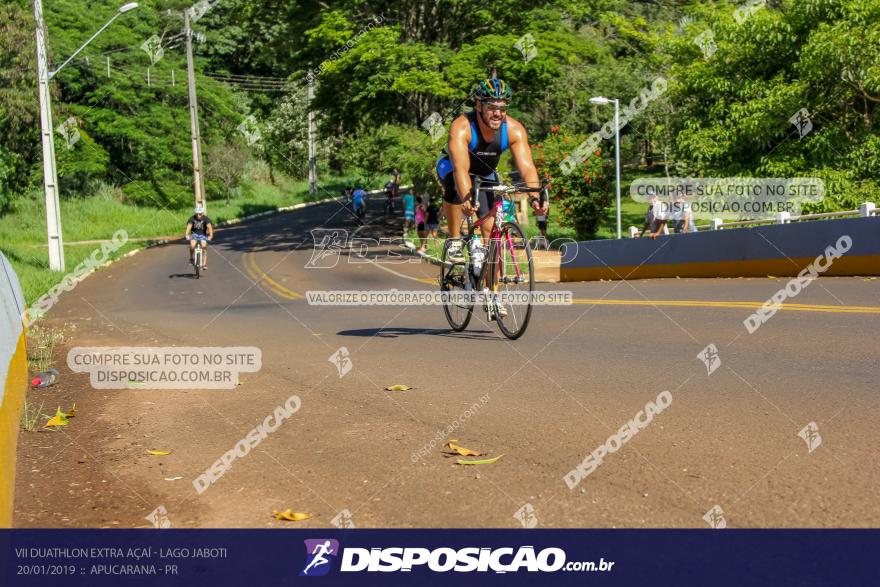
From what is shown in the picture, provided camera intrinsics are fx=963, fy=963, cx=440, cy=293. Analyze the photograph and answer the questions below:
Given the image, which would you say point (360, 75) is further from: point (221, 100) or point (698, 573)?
point (698, 573)

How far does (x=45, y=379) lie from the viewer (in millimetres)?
9180

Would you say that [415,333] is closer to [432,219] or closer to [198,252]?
[198,252]

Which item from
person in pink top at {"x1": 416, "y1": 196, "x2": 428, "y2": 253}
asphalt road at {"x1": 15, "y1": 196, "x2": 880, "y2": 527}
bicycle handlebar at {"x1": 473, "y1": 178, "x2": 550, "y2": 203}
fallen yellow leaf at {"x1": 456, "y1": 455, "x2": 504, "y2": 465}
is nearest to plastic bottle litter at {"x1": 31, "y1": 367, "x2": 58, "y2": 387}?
asphalt road at {"x1": 15, "y1": 196, "x2": 880, "y2": 527}

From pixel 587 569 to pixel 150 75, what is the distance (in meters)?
59.3

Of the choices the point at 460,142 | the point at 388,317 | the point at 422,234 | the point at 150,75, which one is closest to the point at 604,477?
Result: the point at 460,142

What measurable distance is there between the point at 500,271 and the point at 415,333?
8.11 ft

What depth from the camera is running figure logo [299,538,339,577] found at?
3803 millimetres

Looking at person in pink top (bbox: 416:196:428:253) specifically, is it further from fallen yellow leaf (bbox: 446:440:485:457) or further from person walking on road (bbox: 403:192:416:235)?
fallen yellow leaf (bbox: 446:440:485:457)

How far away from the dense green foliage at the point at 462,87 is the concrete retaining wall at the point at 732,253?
6.47m

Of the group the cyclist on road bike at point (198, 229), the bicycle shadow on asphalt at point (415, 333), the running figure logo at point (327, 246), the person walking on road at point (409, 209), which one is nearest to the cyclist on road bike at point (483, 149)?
the bicycle shadow on asphalt at point (415, 333)

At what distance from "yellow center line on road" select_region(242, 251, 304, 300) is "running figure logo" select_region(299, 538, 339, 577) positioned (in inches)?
707

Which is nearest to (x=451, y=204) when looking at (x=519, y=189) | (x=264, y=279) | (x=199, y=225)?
(x=519, y=189)

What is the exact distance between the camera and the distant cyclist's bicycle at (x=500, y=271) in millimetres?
9289

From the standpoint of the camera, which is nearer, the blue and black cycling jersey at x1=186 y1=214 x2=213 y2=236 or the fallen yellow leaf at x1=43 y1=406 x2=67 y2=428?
the fallen yellow leaf at x1=43 y1=406 x2=67 y2=428
